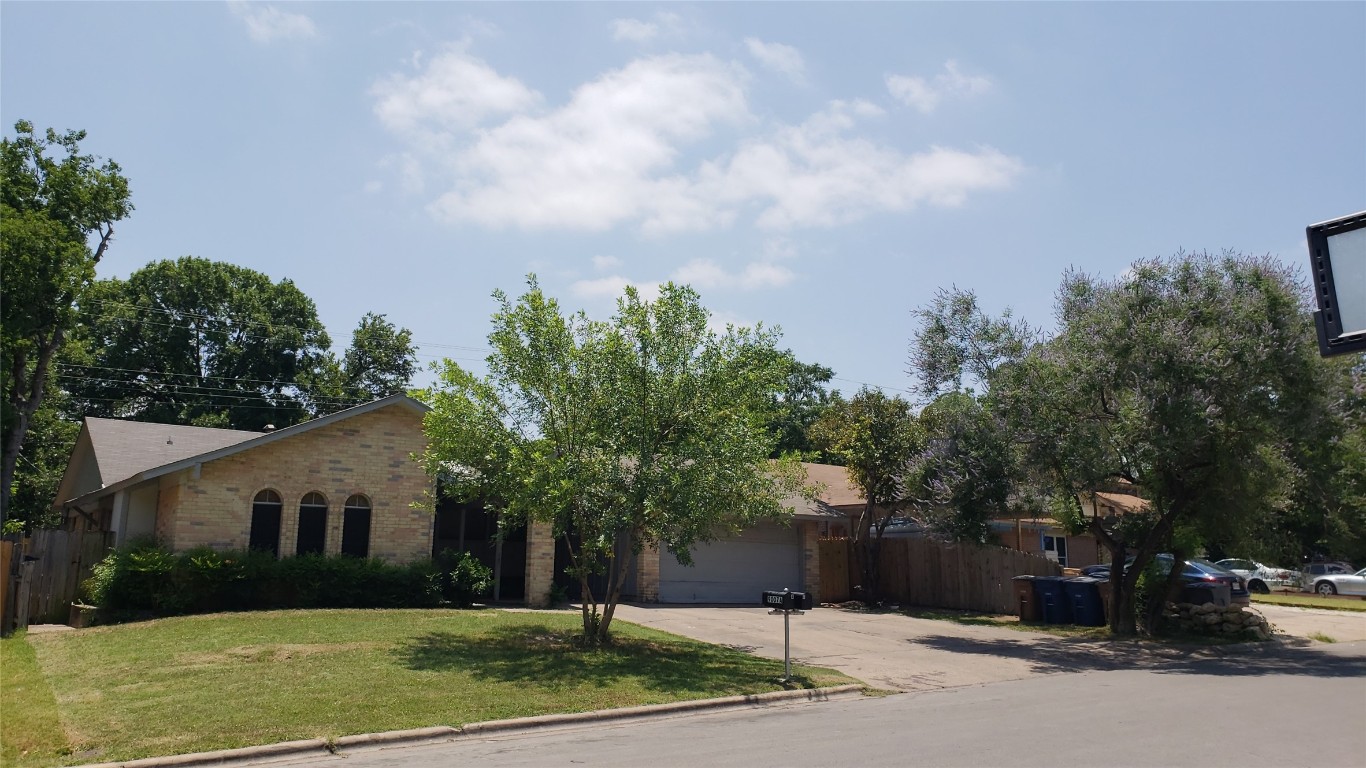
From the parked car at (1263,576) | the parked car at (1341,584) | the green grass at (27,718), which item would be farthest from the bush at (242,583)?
the parked car at (1341,584)

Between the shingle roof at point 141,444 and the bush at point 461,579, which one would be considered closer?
the bush at point 461,579

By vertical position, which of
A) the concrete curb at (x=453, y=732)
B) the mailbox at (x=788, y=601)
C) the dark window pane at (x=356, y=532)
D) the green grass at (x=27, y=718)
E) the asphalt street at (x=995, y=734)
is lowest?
the asphalt street at (x=995, y=734)

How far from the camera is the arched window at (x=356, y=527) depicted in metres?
21.5

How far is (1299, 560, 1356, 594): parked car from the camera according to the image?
37875 millimetres

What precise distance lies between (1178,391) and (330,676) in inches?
574

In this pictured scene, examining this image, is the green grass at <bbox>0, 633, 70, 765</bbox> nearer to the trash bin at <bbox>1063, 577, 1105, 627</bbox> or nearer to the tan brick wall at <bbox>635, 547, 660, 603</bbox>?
the tan brick wall at <bbox>635, 547, 660, 603</bbox>

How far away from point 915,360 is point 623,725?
1356 cm

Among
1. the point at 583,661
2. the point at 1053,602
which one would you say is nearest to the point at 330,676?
the point at 583,661

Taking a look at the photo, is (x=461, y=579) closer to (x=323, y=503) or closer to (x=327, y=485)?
(x=323, y=503)

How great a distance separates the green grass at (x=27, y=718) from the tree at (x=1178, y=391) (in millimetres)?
16005

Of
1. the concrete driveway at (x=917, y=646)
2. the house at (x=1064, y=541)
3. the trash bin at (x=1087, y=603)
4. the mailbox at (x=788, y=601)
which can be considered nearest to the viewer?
the mailbox at (x=788, y=601)

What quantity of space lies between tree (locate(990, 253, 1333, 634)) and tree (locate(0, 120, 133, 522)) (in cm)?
2565

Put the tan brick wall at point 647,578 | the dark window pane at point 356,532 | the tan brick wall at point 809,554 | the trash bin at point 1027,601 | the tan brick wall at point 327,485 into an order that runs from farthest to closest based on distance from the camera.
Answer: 1. the tan brick wall at point 809,554
2. the tan brick wall at point 647,578
3. the trash bin at point 1027,601
4. the dark window pane at point 356,532
5. the tan brick wall at point 327,485

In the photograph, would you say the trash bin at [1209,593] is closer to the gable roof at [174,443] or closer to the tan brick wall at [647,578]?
the tan brick wall at [647,578]
